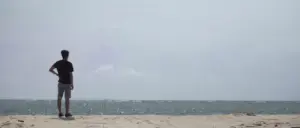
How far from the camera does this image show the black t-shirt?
32.5ft

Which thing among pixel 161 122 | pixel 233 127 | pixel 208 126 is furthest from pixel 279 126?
pixel 161 122

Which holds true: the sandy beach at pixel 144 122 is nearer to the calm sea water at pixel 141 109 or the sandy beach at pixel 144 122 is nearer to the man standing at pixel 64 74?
the man standing at pixel 64 74

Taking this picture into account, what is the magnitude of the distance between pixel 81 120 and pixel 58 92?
120cm

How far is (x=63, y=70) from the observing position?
9.90 meters

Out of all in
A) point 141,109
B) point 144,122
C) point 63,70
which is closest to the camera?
point 144,122

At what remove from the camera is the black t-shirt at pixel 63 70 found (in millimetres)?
9914

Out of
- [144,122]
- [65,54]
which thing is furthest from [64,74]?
[144,122]

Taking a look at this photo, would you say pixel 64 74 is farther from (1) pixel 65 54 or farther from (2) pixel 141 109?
(2) pixel 141 109

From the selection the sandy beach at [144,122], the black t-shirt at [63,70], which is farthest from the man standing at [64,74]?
the sandy beach at [144,122]

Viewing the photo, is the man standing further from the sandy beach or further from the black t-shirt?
the sandy beach

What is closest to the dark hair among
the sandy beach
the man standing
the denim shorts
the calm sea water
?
the man standing

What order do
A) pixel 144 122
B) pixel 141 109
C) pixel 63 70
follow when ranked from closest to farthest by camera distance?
1. pixel 144 122
2. pixel 63 70
3. pixel 141 109

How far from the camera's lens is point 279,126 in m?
8.59

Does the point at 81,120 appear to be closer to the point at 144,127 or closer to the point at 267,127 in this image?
the point at 144,127
